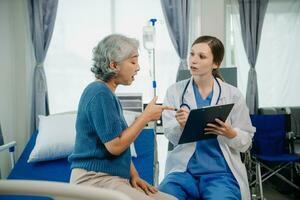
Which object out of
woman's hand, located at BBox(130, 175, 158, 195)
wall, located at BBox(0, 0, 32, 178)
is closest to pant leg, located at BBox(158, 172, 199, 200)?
woman's hand, located at BBox(130, 175, 158, 195)

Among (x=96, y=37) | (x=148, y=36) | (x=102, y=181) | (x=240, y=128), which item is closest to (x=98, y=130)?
(x=102, y=181)

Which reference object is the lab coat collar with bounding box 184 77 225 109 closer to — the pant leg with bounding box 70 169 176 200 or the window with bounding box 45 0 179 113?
the pant leg with bounding box 70 169 176 200

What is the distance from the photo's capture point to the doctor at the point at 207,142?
1.61 m

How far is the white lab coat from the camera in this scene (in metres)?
1.69

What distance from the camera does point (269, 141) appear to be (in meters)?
3.14

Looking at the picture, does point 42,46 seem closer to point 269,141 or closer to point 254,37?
point 254,37

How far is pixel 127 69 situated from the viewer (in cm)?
134

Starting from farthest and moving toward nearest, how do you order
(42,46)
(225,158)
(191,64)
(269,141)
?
(42,46)
(269,141)
(191,64)
(225,158)

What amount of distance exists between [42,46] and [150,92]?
1.32m

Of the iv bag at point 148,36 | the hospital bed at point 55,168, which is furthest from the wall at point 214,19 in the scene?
the hospital bed at point 55,168

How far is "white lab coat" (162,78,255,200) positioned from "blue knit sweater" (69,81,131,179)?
0.49 meters

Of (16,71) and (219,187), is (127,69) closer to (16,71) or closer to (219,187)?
(219,187)

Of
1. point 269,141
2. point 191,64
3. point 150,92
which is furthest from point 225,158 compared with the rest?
point 150,92

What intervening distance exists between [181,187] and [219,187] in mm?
185
